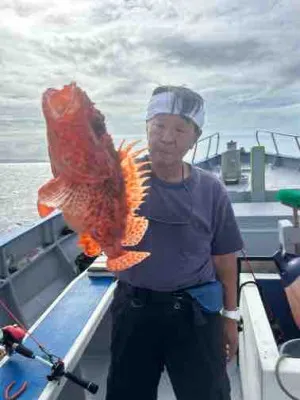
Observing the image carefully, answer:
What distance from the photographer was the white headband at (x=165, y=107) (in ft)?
6.53

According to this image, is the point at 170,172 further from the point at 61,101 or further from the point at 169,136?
the point at 61,101

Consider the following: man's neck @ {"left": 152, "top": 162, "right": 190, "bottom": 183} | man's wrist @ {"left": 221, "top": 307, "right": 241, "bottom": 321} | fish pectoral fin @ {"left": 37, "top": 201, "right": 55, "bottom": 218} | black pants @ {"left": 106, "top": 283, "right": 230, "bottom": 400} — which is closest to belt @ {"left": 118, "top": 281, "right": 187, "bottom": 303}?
black pants @ {"left": 106, "top": 283, "right": 230, "bottom": 400}

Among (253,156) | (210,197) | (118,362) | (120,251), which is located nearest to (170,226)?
(210,197)

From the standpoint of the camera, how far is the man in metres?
2.10

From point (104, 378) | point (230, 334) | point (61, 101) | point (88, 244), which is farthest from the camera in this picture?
point (104, 378)

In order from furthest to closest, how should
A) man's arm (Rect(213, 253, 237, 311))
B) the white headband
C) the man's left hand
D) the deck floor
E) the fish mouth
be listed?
the deck floor → the man's left hand → man's arm (Rect(213, 253, 237, 311)) → the white headband → the fish mouth

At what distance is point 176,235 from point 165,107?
65 centimetres

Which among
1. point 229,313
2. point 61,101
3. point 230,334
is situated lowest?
point 230,334

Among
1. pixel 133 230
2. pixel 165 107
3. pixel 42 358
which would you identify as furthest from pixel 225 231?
pixel 42 358

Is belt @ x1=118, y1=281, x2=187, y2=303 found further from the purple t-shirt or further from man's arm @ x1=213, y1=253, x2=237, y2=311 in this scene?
man's arm @ x1=213, y1=253, x2=237, y2=311

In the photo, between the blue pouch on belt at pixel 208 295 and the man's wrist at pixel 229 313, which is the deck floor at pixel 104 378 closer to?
the man's wrist at pixel 229 313

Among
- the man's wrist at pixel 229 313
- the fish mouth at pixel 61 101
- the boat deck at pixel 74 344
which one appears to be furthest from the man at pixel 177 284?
the fish mouth at pixel 61 101

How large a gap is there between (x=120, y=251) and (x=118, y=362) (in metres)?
1.03

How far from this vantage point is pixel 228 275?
7.98ft
